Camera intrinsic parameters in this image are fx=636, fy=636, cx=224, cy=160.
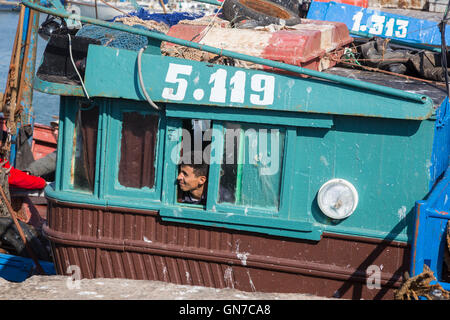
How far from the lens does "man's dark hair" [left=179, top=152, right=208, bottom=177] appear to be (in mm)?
5465

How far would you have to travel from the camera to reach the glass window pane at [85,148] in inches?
222

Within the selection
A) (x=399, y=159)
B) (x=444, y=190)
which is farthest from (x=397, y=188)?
(x=444, y=190)

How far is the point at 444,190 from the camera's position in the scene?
17.9ft

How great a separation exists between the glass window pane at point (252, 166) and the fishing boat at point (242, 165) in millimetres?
12

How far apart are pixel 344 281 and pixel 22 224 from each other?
14.4 ft

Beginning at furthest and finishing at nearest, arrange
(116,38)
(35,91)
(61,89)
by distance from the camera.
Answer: (35,91)
(116,38)
(61,89)

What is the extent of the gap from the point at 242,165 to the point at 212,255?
83 cm

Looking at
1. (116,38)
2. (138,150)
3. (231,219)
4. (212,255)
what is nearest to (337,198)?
(231,219)

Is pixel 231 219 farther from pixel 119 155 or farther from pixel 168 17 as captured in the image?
pixel 168 17

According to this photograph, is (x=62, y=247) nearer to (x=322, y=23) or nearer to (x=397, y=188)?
(x=397, y=188)

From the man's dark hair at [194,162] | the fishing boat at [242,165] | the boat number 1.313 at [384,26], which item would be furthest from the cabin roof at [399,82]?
the boat number 1.313 at [384,26]

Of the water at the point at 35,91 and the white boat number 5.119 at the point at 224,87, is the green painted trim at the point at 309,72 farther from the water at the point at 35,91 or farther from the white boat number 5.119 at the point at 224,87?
the water at the point at 35,91

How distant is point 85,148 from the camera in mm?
5723

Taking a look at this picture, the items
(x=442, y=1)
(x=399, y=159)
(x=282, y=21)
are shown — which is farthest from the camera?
(x=442, y=1)
